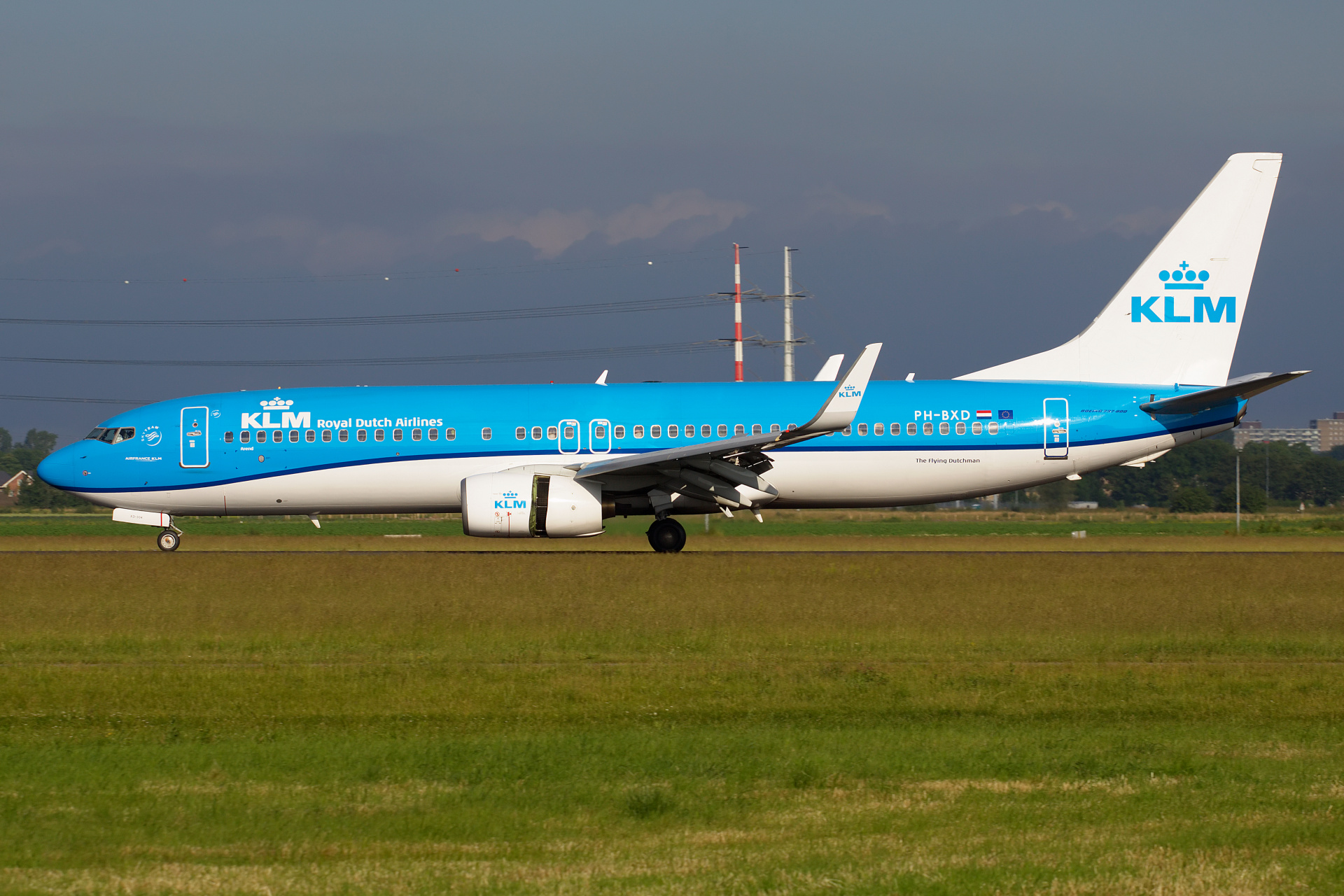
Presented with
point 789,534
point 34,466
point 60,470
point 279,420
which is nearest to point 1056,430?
point 789,534

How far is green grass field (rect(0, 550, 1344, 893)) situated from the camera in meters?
6.60

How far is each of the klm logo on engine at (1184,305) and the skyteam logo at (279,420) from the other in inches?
700

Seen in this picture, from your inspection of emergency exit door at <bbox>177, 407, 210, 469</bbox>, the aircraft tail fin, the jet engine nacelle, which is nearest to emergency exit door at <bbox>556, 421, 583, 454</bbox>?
the jet engine nacelle

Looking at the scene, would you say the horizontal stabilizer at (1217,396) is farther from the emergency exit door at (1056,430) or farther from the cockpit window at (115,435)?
the cockpit window at (115,435)

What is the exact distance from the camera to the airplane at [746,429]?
26891mm

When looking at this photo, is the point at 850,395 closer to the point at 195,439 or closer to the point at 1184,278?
the point at 1184,278

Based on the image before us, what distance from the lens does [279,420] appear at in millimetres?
27703

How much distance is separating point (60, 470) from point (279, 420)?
192 inches

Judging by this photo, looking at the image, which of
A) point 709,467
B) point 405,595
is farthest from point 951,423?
point 405,595

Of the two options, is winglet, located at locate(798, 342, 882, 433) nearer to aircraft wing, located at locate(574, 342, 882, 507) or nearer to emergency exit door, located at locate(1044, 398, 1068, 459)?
aircraft wing, located at locate(574, 342, 882, 507)

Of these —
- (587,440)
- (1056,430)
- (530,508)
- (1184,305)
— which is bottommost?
(530,508)

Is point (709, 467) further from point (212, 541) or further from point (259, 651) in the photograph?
point (212, 541)

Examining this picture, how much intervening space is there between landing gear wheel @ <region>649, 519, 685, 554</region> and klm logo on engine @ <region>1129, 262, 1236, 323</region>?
432 inches

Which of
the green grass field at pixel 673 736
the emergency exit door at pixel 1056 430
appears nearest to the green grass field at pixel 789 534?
the emergency exit door at pixel 1056 430
